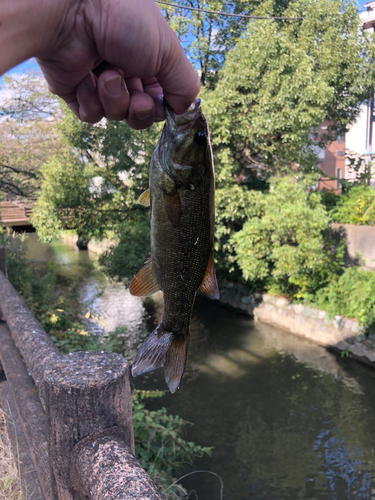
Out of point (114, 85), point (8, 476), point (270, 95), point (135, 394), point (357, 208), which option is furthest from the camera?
point (357, 208)

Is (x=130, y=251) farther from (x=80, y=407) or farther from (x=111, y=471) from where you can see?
(x=111, y=471)

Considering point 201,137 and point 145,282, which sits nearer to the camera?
point 201,137

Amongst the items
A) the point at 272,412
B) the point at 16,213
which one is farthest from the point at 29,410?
the point at 16,213

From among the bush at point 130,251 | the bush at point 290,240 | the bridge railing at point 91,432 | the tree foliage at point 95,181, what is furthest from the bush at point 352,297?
the bridge railing at point 91,432

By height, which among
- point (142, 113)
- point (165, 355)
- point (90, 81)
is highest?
point (90, 81)

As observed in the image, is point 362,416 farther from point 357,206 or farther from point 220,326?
point 357,206

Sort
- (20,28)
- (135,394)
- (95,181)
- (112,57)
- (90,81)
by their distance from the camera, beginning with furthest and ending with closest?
(95,181), (135,394), (90,81), (112,57), (20,28)

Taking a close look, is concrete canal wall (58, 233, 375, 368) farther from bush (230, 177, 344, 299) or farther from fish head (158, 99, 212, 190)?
fish head (158, 99, 212, 190)

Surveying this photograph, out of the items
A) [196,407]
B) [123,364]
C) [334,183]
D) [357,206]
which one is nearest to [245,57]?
[357,206]
